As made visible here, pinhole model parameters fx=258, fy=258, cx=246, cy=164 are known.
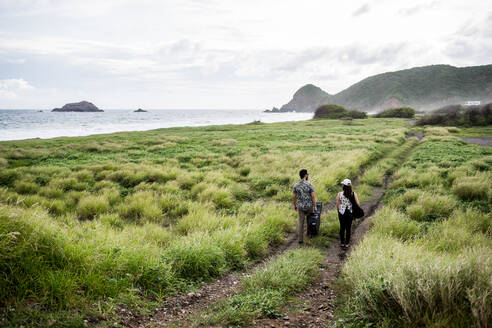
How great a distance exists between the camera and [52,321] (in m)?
3.65

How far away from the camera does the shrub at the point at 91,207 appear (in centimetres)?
990

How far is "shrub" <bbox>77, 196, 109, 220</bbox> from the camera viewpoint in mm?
9899

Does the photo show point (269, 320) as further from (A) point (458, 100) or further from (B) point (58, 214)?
(A) point (458, 100)

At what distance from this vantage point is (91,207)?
10.2 m

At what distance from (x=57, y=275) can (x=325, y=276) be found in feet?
17.8

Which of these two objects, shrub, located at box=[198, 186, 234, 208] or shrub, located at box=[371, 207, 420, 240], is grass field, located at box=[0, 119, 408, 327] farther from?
shrub, located at box=[371, 207, 420, 240]

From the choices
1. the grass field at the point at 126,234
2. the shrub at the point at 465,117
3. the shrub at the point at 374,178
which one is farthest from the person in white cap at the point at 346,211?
the shrub at the point at 465,117

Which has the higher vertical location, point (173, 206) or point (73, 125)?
point (73, 125)

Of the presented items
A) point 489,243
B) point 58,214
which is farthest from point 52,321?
point 489,243

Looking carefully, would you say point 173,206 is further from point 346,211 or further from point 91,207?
point 346,211

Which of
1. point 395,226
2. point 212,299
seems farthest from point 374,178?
point 212,299

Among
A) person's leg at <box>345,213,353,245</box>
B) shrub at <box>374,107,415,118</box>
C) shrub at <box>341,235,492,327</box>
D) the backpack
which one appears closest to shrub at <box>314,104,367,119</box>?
shrub at <box>374,107,415,118</box>

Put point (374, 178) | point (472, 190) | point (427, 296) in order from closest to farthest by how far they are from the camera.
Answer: point (427, 296) → point (472, 190) → point (374, 178)

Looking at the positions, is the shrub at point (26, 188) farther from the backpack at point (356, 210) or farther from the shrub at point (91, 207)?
the backpack at point (356, 210)
